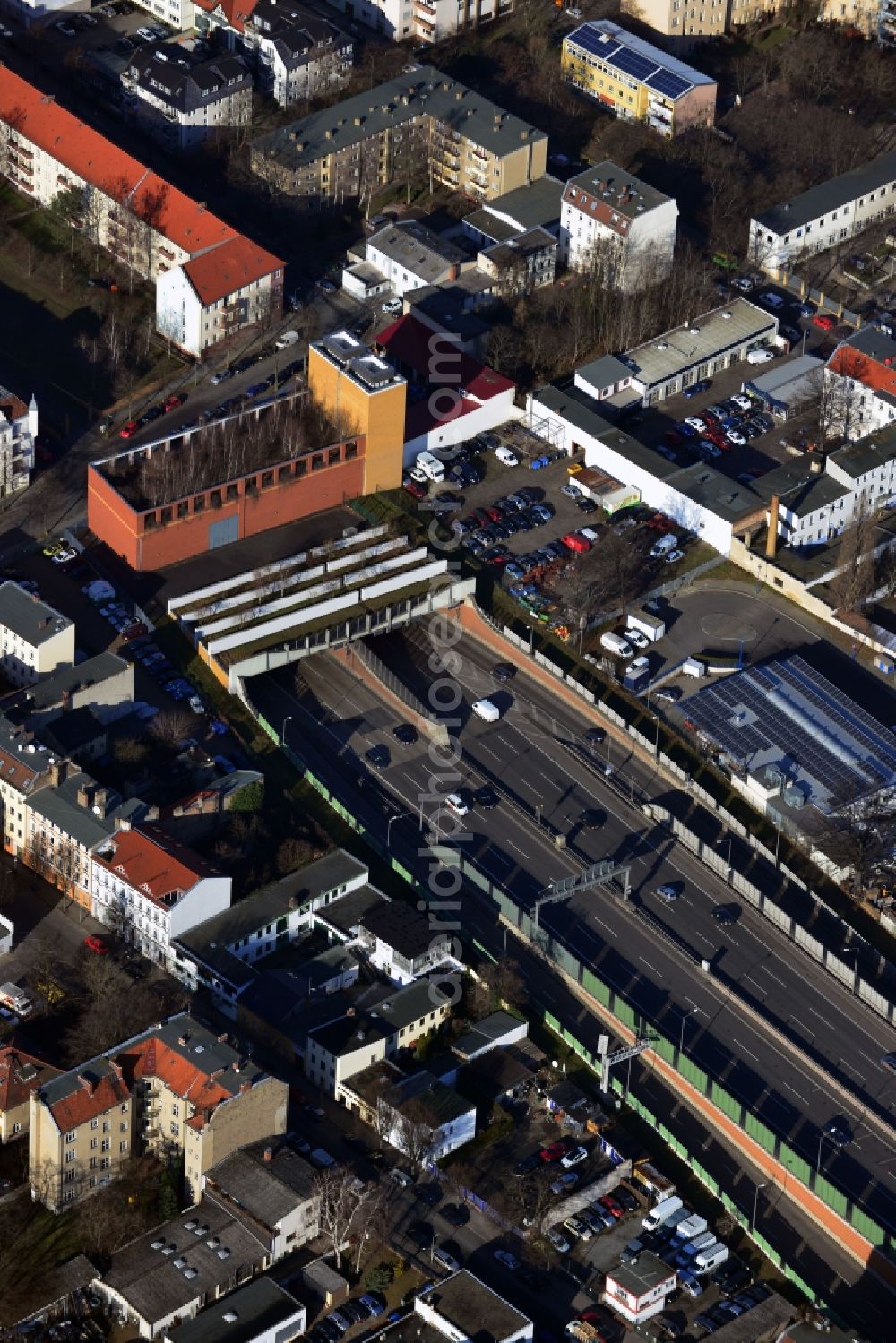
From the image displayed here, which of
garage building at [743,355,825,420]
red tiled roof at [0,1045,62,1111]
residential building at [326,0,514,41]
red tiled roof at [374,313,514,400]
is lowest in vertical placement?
red tiled roof at [0,1045,62,1111]

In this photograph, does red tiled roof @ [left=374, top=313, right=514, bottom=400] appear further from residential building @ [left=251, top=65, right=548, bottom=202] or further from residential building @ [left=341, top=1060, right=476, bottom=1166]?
residential building @ [left=341, top=1060, right=476, bottom=1166]

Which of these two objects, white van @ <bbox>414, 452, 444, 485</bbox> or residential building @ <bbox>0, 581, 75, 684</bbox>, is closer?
residential building @ <bbox>0, 581, 75, 684</bbox>

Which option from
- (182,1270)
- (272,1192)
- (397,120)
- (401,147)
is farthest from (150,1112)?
(397,120)

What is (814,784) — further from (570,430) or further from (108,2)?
(108,2)

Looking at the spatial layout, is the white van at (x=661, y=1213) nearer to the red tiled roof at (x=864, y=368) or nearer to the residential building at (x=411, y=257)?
the red tiled roof at (x=864, y=368)

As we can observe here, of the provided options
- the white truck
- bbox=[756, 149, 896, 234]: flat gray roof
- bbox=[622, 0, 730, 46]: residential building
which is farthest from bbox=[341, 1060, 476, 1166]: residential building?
bbox=[622, 0, 730, 46]: residential building

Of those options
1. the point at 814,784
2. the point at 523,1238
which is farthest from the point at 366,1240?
the point at 814,784

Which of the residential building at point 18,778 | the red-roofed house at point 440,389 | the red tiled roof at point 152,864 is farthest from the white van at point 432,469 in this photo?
the red tiled roof at point 152,864
